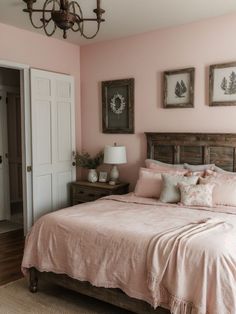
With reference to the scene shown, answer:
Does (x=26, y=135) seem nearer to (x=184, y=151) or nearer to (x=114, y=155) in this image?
(x=114, y=155)

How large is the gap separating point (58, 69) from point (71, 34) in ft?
1.79

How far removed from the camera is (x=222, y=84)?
3891mm

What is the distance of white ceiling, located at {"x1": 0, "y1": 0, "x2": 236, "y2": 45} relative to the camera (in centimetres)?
351

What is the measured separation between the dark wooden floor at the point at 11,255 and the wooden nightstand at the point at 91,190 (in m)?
0.94

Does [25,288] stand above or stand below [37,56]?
below

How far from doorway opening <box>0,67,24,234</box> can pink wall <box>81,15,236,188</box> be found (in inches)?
51.3

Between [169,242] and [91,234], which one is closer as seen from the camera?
[169,242]

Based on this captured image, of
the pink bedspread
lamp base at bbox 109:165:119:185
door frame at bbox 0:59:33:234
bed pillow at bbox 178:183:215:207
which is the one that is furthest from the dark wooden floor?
bed pillow at bbox 178:183:215:207

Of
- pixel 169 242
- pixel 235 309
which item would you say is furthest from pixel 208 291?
pixel 169 242

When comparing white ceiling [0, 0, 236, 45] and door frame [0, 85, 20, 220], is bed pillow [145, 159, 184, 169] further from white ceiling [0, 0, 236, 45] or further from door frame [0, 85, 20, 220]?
door frame [0, 85, 20, 220]

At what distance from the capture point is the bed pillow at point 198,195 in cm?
335

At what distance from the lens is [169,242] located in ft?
7.73

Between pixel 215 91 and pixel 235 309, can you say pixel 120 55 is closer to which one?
pixel 215 91

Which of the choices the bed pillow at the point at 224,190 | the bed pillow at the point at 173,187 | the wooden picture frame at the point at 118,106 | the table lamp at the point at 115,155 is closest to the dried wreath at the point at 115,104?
the wooden picture frame at the point at 118,106
